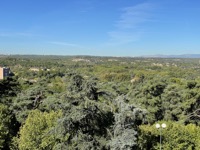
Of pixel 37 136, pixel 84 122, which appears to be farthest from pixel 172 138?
pixel 37 136

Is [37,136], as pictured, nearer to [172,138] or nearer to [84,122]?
[84,122]

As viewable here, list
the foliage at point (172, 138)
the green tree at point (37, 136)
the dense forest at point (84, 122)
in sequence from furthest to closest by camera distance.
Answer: the foliage at point (172, 138)
the green tree at point (37, 136)
the dense forest at point (84, 122)

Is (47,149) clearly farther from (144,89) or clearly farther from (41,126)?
(144,89)

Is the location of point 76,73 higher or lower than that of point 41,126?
higher

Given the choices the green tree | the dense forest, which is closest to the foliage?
the dense forest

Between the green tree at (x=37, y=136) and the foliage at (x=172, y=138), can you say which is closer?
the green tree at (x=37, y=136)

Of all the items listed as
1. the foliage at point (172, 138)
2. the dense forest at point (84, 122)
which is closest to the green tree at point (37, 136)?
the dense forest at point (84, 122)

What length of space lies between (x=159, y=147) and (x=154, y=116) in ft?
43.4

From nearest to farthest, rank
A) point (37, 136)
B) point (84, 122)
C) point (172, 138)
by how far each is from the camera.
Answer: point (84, 122)
point (37, 136)
point (172, 138)

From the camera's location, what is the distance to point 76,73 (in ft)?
61.8

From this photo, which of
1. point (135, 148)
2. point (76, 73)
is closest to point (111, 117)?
point (135, 148)

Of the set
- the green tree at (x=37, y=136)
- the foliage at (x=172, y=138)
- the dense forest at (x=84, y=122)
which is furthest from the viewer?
the foliage at (x=172, y=138)

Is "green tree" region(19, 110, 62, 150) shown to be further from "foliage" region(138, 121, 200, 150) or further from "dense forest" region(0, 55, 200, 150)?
"foliage" region(138, 121, 200, 150)

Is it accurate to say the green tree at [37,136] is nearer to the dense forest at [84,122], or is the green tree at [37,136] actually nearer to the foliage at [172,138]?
the dense forest at [84,122]
